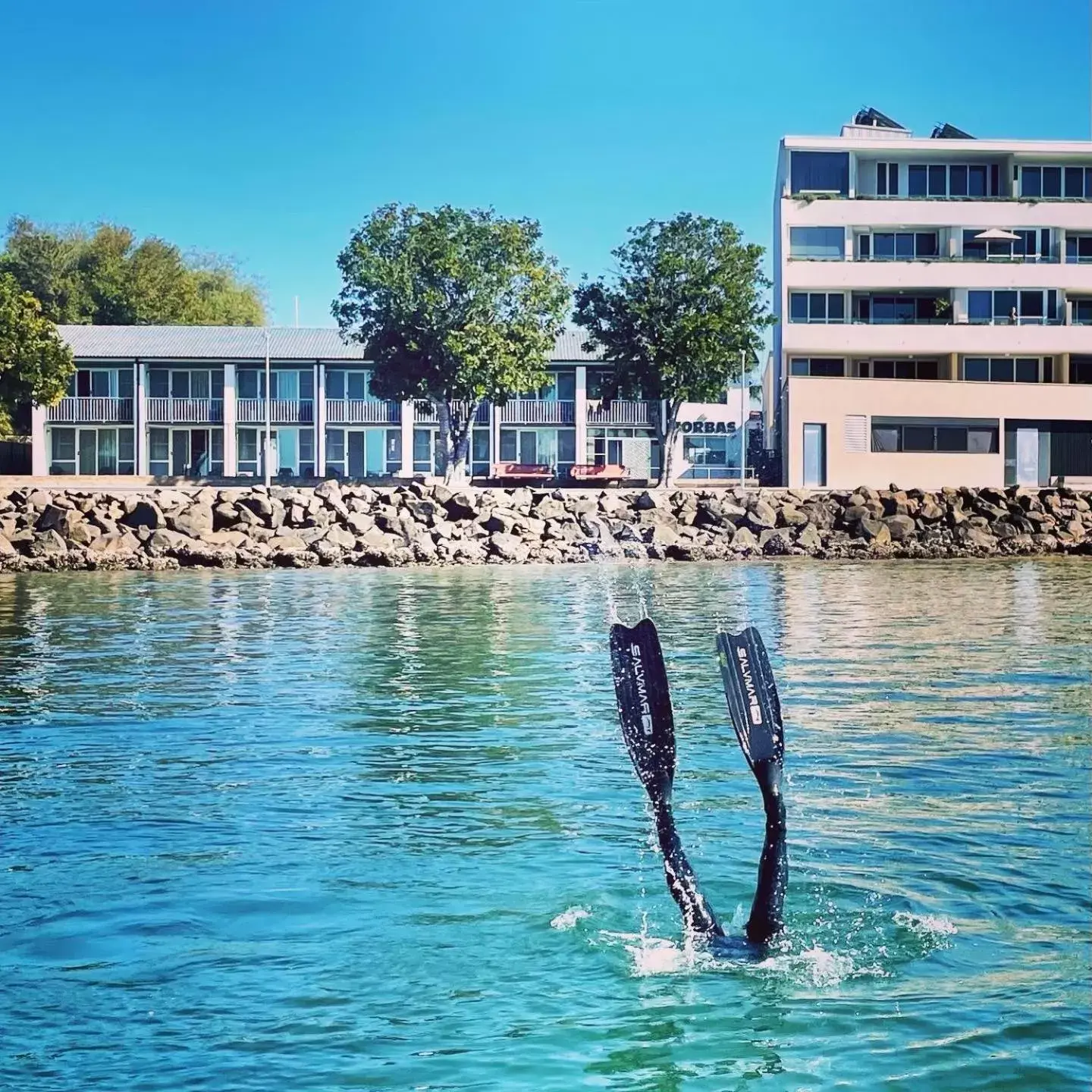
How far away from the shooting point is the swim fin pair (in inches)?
268

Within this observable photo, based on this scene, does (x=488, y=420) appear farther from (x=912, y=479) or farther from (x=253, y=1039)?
(x=253, y=1039)

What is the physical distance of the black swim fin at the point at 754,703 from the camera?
22.3ft

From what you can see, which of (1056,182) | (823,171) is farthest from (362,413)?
(1056,182)

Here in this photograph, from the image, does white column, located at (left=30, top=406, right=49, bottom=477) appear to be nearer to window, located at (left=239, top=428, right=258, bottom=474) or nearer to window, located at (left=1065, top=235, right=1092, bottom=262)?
window, located at (left=239, top=428, right=258, bottom=474)

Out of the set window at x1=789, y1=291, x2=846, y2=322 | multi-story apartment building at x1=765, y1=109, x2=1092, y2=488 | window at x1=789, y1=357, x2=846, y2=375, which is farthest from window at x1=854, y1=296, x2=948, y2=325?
window at x1=789, y1=357, x2=846, y2=375

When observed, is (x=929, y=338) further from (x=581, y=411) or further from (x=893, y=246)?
(x=581, y=411)

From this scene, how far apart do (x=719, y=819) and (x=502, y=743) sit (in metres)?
3.35

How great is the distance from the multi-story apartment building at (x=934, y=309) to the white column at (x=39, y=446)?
110ft

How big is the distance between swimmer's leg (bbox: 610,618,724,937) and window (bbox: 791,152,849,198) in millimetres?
57908

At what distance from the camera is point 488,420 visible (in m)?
72.9

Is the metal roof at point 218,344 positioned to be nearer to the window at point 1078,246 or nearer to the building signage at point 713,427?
the building signage at point 713,427

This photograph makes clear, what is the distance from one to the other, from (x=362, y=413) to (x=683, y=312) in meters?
18.5

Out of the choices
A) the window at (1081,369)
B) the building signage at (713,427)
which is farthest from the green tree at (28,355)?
the window at (1081,369)

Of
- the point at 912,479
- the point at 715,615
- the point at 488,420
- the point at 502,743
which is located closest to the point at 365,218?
the point at 488,420
